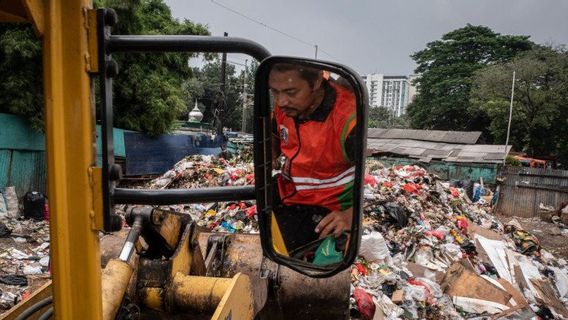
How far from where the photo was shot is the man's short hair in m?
0.88

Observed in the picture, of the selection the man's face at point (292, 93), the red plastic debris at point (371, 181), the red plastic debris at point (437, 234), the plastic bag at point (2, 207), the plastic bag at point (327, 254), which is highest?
the man's face at point (292, 93)

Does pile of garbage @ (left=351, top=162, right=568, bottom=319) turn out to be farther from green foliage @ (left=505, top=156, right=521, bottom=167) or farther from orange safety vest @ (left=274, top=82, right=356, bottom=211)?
green foliage @ (left=505, top=156, right=521, bottom=167)

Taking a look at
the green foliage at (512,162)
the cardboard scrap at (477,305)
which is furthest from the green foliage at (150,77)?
the green foliage at (512,162)

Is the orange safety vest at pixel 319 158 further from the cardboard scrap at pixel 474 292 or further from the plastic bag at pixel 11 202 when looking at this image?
the plastic bag at pixel 11 202

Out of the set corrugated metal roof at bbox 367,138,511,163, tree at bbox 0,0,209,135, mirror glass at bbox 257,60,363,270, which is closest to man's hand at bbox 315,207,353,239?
mirror glass at bbox 257,60,363,270

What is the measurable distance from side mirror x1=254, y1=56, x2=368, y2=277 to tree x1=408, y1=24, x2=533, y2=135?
107ft

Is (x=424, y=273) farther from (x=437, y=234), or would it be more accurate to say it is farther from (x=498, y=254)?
(x=498, y=254)

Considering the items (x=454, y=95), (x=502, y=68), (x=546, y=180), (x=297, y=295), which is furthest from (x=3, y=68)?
(x=454, y=95)

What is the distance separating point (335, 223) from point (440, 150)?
21.9m

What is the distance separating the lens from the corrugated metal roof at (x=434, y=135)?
22.6 meters

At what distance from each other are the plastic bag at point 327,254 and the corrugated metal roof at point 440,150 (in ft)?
55.7

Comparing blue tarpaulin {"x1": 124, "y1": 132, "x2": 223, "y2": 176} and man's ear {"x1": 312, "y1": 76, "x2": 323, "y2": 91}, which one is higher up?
man's ear {"x1": 312, "y1": 76, "x2": 323, "y2": 91}

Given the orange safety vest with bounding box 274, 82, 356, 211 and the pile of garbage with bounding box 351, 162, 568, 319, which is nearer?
the orange safety vest with bounding box 274, 82, 356, 211

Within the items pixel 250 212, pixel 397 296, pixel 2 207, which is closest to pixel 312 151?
pixel 397 296
